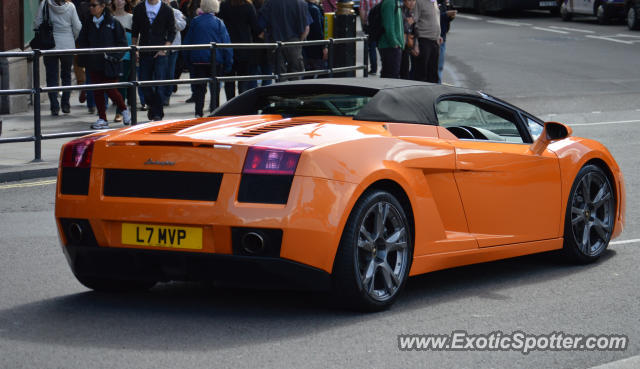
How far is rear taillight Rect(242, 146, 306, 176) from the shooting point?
5973 millimetres

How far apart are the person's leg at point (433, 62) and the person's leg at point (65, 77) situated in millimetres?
6651

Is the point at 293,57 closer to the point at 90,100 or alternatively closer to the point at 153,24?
the point at 153,24

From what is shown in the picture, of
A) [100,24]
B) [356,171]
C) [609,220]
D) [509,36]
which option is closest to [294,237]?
[356,171]

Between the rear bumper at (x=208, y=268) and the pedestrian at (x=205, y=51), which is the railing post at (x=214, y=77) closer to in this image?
the pedestrian at (x=205, y=51)

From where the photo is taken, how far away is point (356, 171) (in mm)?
6191

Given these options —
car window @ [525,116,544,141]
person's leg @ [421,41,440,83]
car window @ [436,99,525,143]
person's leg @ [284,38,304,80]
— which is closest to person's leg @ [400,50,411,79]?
person's leg @ [421,41,440,83]

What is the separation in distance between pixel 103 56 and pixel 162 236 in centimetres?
806

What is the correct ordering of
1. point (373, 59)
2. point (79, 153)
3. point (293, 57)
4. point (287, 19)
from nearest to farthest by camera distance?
point (79, 153) < point (293, 57) < point (287, 19) < point (373, 59)

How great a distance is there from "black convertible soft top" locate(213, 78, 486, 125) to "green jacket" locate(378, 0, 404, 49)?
10935 mm

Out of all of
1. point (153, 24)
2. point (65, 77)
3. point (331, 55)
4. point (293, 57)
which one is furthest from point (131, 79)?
point (331, 55)

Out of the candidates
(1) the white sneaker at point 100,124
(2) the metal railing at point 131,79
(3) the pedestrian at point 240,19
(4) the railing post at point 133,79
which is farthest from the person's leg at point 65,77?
(3) the pedestrian at point 240,19

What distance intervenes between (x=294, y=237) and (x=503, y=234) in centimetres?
182

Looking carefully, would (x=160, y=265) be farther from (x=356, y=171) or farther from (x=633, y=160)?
(x=633, y=160)

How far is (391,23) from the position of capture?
1838 cm
